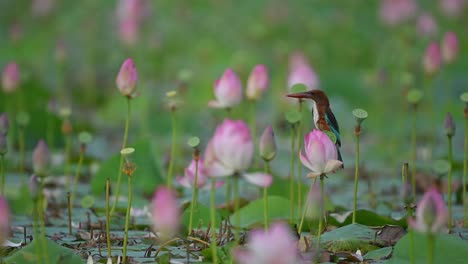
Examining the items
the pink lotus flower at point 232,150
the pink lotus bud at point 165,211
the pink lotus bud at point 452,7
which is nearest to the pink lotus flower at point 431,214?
the pink lotus flower at point 232,150

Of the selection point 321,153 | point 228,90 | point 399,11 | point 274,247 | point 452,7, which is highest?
point 452,7

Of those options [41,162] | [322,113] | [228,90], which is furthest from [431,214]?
[228,90]

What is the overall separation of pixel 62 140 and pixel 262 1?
484 centimetres

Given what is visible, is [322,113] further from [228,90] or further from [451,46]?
[451,46]

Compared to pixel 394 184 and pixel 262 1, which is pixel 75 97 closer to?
pixel 262 1

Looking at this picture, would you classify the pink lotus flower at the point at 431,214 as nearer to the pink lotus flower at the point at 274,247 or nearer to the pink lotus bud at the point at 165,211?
the pink lotus flower at the point at 274,247

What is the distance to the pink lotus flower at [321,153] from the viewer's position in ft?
6.75

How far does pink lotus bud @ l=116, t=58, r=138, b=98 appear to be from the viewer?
2.52 meters

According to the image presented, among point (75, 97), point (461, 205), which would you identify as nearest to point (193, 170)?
point (461, 205)

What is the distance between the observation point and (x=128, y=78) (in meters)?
2.54

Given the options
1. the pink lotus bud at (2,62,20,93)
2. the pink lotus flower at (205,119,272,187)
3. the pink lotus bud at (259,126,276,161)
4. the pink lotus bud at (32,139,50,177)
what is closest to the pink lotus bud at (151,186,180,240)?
the pink lotus flower at (205,119,272,187)

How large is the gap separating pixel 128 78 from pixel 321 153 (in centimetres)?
68

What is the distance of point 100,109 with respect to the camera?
6.72 metres

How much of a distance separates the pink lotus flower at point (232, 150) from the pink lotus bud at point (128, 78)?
2.61 ft
